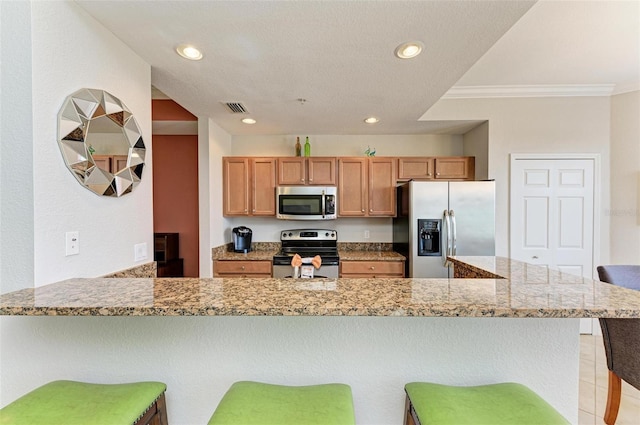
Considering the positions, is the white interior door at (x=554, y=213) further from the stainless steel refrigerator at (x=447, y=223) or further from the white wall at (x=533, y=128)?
the stainless steel refrigerator at (x=447, y=223)

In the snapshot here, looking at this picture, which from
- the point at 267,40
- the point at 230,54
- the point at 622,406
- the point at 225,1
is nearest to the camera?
the point at 225,1

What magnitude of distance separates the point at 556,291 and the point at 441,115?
2615 millimetres

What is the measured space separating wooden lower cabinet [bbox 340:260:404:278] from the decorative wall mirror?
230 centimetres

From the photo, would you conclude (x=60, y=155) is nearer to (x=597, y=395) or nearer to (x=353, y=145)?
(x=353, y=145)

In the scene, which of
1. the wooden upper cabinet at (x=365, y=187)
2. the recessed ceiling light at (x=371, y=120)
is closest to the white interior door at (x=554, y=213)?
the wooden upper cabinet at (x=365, y=187)

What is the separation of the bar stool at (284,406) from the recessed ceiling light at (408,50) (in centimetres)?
183

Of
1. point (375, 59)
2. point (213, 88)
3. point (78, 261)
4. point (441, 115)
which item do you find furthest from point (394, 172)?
point (78, 261)

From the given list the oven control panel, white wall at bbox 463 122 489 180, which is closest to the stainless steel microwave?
the oven control panel

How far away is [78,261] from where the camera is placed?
1.45 m

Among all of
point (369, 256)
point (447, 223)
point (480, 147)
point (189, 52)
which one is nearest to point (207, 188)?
point (189, 52)

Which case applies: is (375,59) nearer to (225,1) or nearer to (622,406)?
(225,1)

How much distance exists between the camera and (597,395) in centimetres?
219

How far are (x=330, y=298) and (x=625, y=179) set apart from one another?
3844 millimetres

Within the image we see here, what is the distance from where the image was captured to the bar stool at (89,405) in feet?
2.96
